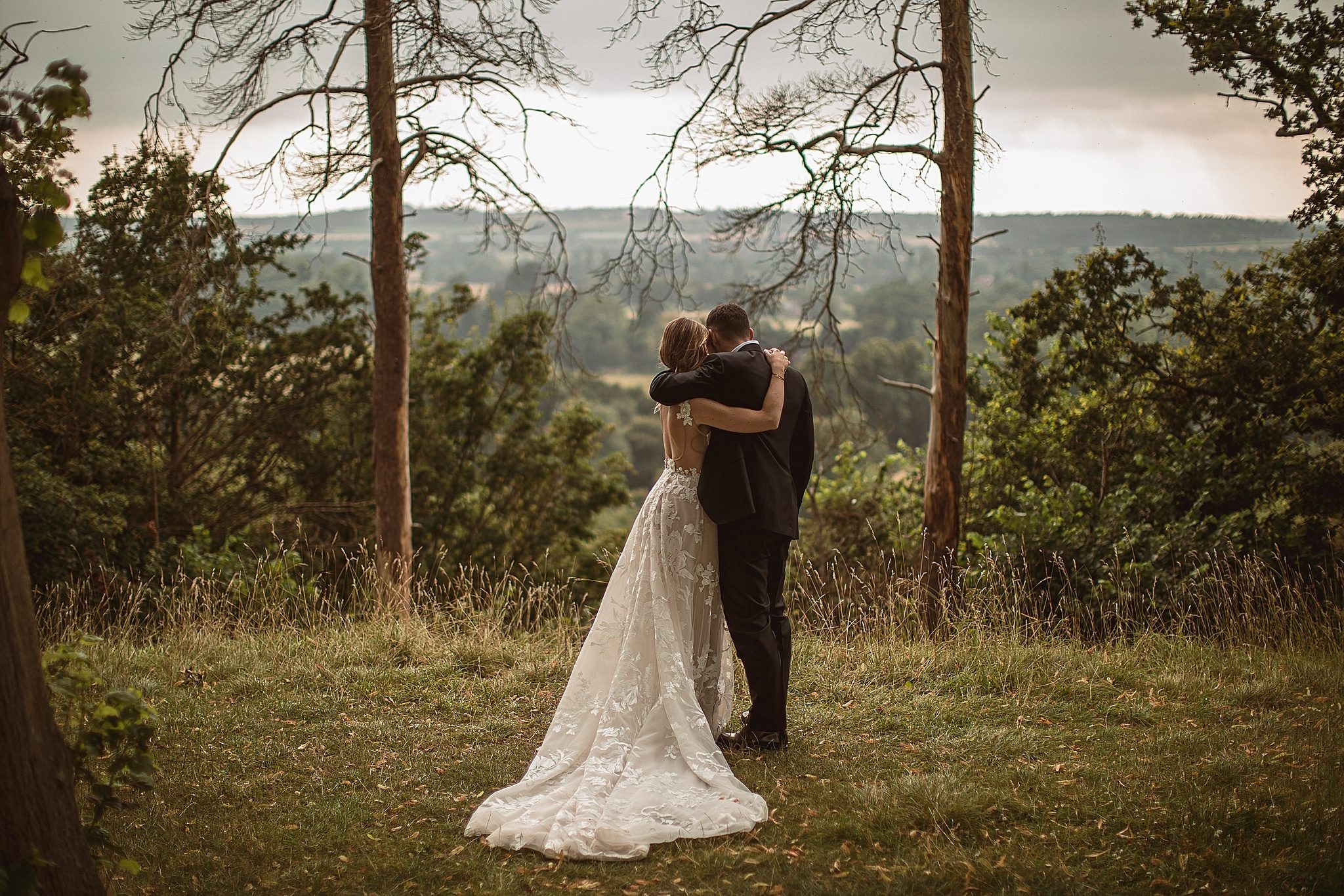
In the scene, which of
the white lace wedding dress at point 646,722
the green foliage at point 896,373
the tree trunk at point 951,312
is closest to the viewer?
the white lace wedding dress at point 646,722

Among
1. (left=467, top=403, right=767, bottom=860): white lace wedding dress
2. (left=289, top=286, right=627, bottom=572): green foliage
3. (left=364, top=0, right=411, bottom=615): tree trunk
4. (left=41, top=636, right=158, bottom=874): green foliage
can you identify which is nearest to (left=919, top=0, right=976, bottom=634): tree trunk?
(left=467, top=403, right=767, bottom=860): white lace wedding dress

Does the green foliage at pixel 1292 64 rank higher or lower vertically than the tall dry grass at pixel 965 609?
higher

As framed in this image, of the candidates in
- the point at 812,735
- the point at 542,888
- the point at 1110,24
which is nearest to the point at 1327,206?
the point at 1110,24

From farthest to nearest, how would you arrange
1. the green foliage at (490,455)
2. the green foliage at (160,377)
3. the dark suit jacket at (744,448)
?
1. the green foliage at (490,455)
2. the green foliage at (160,377)
3. the dark suit jacket at (744,448)

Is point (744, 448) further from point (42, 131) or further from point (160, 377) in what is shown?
point (160, 377)

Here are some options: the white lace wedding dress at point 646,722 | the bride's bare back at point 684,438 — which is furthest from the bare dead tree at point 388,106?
the bride's bare back at point 684,438

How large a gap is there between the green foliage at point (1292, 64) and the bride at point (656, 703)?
710 centimetres

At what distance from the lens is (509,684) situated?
5723mm

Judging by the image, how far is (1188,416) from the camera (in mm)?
10141

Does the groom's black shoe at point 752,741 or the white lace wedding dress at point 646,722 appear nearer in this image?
the white lace wedding dress at point 646,722

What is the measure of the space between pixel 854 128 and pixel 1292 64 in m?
4.12

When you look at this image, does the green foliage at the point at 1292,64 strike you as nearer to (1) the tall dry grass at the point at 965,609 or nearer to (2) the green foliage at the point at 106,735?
(1) the tall dry grass at the point at 965,609

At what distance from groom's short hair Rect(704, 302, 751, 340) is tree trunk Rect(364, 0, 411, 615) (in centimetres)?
553

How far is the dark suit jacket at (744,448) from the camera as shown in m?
4.12
